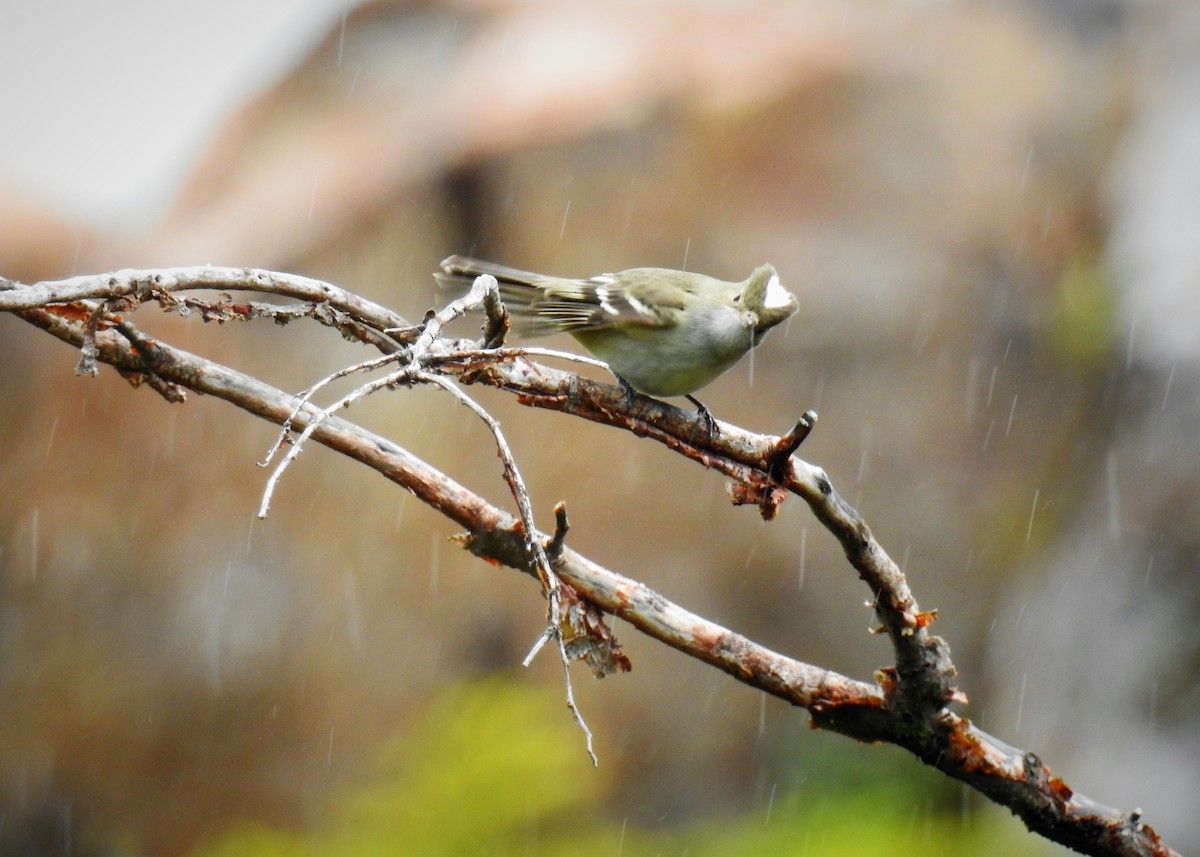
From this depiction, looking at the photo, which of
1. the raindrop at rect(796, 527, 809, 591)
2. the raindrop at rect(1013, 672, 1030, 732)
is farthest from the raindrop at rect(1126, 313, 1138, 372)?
the raindrop at rect(796, 527, 809, 591)

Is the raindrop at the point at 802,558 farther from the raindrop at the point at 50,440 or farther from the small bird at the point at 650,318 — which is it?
the raindrop at the point at 50,440

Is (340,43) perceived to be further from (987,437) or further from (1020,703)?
(1020,703)

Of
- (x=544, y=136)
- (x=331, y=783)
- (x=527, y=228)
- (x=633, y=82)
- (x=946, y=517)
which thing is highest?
(x=633, y=82)

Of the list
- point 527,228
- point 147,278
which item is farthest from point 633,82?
point 147,278

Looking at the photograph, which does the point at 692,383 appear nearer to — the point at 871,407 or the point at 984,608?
the point at 871,407

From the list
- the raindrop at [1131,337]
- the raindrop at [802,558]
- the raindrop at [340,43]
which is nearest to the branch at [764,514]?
the raindrop at [802,558]

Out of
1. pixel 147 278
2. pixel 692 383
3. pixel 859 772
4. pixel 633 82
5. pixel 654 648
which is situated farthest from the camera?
pixel 633 82
